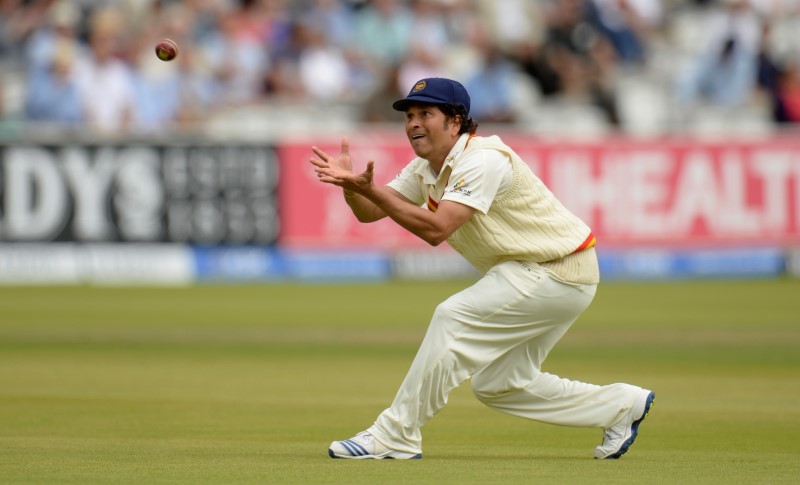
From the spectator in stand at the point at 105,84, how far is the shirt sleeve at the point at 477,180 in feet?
43.2

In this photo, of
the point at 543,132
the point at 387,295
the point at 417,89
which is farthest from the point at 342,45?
the point at 417,89

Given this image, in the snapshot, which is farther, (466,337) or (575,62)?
(575,62)

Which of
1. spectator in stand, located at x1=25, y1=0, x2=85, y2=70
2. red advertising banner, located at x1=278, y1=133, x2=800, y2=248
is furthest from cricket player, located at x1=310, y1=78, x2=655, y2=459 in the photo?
spectator in stand, located at x1=25, y1=0, x2=85, y2=70

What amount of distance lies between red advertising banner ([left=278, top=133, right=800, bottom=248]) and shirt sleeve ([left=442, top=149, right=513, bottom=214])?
12.8 m

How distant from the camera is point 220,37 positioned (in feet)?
70.4

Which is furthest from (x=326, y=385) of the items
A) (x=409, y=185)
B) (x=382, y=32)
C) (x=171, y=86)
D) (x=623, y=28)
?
(x=623, y=28)

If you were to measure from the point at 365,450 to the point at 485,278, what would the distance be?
3.33 ft

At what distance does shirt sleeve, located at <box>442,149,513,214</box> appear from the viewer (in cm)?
694

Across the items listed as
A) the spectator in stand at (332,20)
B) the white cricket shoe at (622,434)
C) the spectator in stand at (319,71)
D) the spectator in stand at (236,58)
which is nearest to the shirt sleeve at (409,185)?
the white cricket shoe at (622,434)

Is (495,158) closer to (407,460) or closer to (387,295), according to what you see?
(407,460)

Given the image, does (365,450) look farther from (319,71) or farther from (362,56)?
(362,56)

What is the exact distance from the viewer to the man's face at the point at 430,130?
7148 millimetres

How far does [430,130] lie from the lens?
7156 mm

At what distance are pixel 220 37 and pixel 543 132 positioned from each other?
4.84 meters
